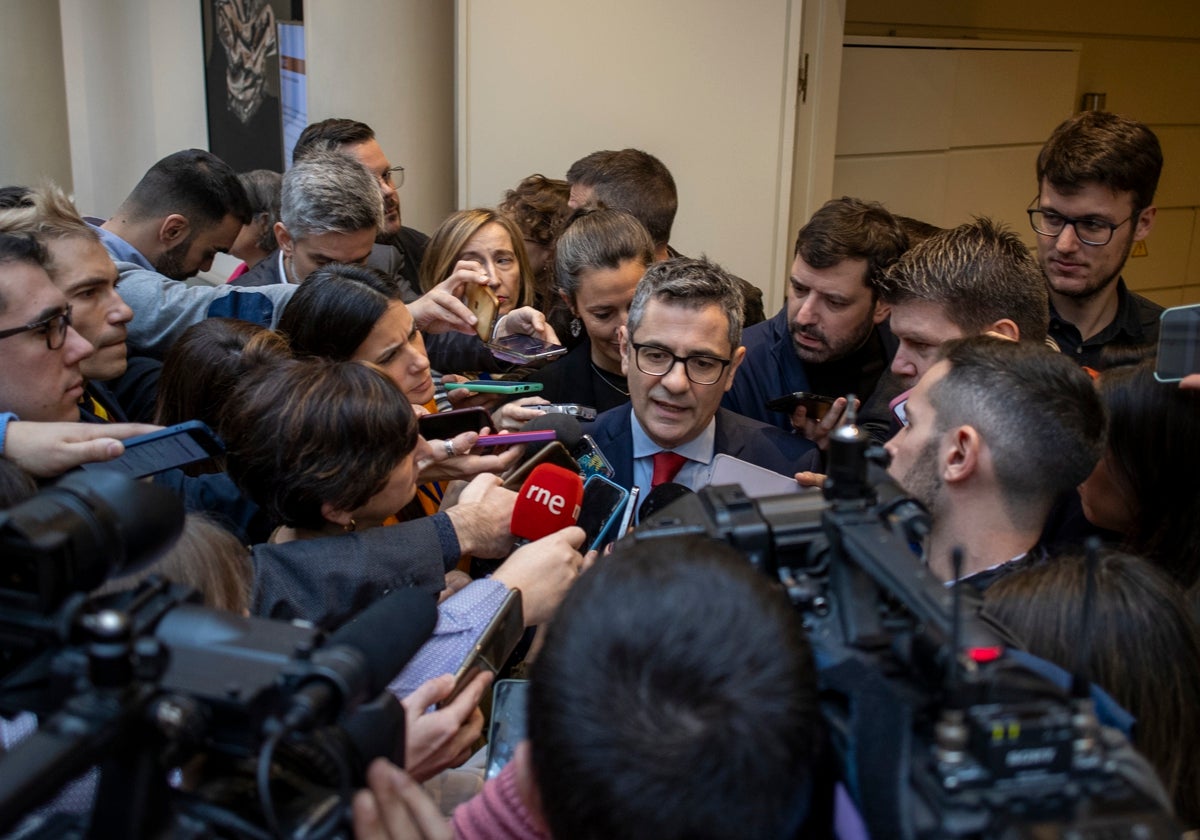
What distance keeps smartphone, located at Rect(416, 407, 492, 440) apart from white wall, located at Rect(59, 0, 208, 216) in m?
4.37

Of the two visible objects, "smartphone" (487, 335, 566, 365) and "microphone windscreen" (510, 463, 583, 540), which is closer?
"microphone windscreen" (510, 463, 583, 540)

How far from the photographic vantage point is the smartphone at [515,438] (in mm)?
2113

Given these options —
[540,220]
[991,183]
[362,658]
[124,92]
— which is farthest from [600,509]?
[124,92]

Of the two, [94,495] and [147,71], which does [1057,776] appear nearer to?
[94,495]

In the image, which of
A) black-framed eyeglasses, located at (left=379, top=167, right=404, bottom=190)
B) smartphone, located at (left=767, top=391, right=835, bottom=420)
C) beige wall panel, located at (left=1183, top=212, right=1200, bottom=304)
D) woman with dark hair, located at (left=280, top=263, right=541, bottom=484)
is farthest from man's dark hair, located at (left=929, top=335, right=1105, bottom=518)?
beige wall panel, located at (left=1183, top=212, right=1200, bottom=304)

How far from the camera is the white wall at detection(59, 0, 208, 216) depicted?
602 cm

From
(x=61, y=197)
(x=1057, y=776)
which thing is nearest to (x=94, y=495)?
(x=1057, y=776)

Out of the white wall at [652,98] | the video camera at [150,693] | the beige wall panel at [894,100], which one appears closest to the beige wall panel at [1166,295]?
the beige wall panel at [894,100]

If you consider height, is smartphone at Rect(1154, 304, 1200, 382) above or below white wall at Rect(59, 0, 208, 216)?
below

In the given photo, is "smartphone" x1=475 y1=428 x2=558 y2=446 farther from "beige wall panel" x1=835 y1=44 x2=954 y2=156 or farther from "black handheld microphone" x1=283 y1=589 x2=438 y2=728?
"beige wall panel" x1=835 y1=44 x2=954 y2=156

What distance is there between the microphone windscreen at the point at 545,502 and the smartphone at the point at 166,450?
495 millimetres

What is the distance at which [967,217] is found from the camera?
5.37m

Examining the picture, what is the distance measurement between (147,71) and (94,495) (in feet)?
19.8

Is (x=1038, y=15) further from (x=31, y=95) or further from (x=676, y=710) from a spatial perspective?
(x=676, y=710)
